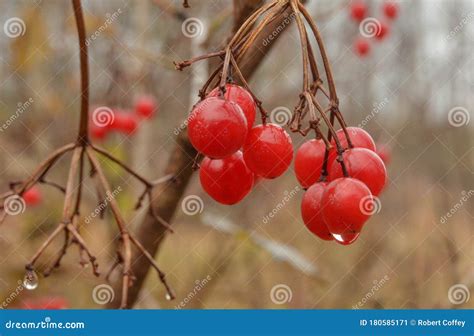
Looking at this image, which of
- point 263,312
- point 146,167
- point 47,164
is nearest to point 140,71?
point 146,167

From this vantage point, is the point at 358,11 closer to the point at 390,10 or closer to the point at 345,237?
the point at 390,10

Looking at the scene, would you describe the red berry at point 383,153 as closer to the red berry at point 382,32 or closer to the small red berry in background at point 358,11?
the red berry at point 382,32

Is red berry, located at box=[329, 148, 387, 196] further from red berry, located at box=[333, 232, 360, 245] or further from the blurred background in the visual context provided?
the blurred background

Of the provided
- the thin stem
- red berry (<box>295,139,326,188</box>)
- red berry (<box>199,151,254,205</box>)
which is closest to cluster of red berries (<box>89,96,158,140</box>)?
the thin stem

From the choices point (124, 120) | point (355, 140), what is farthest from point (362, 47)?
point (355, 140)

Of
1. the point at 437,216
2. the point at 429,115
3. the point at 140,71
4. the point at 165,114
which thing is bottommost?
the point at 165,114

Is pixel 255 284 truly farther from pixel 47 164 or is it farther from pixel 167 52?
pixel 47 164

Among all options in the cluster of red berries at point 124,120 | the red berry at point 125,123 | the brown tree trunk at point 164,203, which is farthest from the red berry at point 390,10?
the brown tree trunk at point 164,203
